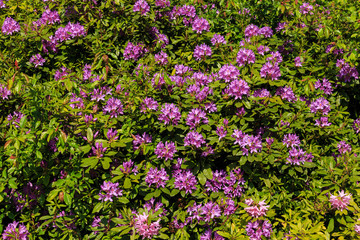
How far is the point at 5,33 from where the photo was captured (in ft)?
11.7

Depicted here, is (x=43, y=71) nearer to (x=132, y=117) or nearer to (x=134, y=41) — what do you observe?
(x=134, y=41)

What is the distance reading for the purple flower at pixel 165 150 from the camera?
271 centimetres

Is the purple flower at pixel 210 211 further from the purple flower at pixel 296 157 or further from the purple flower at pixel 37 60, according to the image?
the purple flower at pixel 37 60

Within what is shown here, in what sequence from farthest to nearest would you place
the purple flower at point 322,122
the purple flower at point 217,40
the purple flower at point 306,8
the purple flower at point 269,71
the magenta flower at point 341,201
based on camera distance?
the purple flower at point 306,8 → the purple flower at point 217,40 → the purple flower at point 322,122 → the purple flower at point 269,71 → the magenta flower at point 341,201

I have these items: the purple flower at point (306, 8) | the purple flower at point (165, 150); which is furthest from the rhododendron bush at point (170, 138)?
the purple flower at point (306, 8)

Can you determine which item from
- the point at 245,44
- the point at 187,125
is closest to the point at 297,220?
the point at 187,125

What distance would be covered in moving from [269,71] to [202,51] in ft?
2.62

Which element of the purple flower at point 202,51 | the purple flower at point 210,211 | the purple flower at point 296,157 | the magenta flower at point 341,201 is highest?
the purple flower at point 202,51

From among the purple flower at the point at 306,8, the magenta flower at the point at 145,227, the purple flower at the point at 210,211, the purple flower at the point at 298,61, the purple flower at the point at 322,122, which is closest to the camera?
the magenta flower at the point at 145,227

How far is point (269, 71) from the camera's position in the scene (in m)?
2.95

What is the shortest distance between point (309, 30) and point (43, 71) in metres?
3.26

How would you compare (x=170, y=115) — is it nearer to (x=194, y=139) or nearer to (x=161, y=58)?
(x=194, y=139)

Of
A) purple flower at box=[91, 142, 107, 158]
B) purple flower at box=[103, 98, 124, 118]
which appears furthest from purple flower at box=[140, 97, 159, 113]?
purple flower at box=[91, 142, 107, 158]

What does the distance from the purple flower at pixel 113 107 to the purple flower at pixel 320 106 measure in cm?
196
